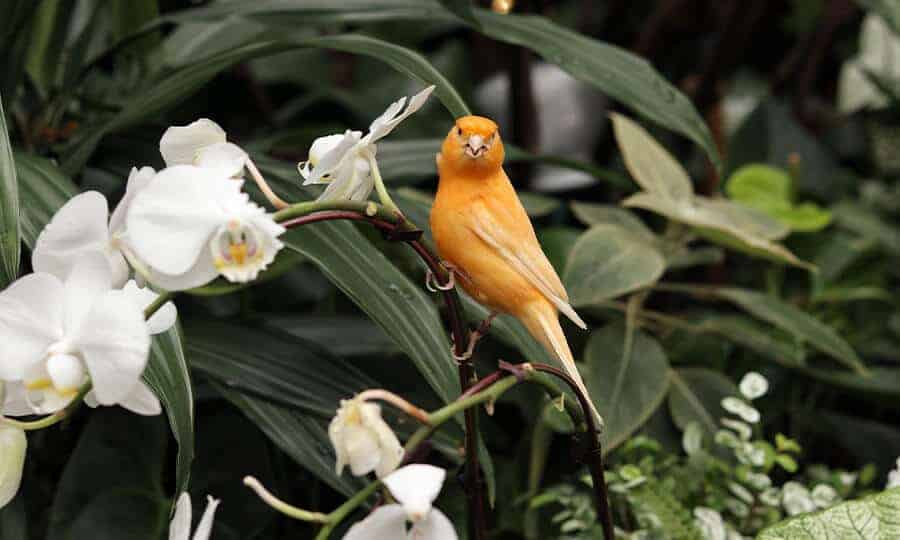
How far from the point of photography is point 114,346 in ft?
1.20

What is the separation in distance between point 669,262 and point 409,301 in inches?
20.0

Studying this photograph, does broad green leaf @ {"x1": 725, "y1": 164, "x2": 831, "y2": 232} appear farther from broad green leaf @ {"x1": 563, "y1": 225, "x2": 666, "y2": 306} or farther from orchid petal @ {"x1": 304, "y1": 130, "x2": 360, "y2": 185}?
orchid petal @ {"x1": 304, "y1": 130, "x2": 360, "y2": 185}

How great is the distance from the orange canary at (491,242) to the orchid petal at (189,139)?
0.34ft

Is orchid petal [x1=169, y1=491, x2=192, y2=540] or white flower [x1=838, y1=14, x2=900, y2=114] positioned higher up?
orchid petal [x1=169, y1=491, x2=192, y2=540]

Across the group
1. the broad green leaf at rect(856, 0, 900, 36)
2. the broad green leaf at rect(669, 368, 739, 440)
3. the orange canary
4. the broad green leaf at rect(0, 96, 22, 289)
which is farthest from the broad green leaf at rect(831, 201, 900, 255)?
the broad green leaf at rect(0, 96, 22, 289)

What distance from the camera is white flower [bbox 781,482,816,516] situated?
0.74m

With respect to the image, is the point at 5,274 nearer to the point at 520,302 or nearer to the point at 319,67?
the point at 520,302

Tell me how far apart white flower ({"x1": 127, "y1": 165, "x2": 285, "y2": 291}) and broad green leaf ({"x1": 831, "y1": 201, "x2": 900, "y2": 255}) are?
111 cm

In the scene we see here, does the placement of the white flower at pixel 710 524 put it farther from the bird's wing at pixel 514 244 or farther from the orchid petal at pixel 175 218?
the orchid petal at pixel 175 218

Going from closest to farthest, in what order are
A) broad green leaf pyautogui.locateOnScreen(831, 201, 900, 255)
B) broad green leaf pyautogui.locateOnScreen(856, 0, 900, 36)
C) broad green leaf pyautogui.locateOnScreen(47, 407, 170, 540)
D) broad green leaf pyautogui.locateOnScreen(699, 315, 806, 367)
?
broad green leaf pyautogui.locateOnScreen(47, 407, 170, 540), broad green leaf pyautogui.locateOnScreen(699, 315, 806, 367), broad green leaf pyautogui.locateOnScreen(856, 0, 900, 36), broad green leaf pyautogui.locateOnScreen(831, 201, 900, 255)

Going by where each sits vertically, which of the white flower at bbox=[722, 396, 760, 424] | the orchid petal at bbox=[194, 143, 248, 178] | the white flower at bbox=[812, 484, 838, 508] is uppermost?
the orchid petal at bbox=[194, 143, 248, 178]

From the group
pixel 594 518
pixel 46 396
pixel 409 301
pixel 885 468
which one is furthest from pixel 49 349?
pixel 885 468

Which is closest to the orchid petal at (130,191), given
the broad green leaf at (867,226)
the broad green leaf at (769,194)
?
the broad green leaf at (769,194)

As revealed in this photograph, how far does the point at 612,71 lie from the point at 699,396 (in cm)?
30
